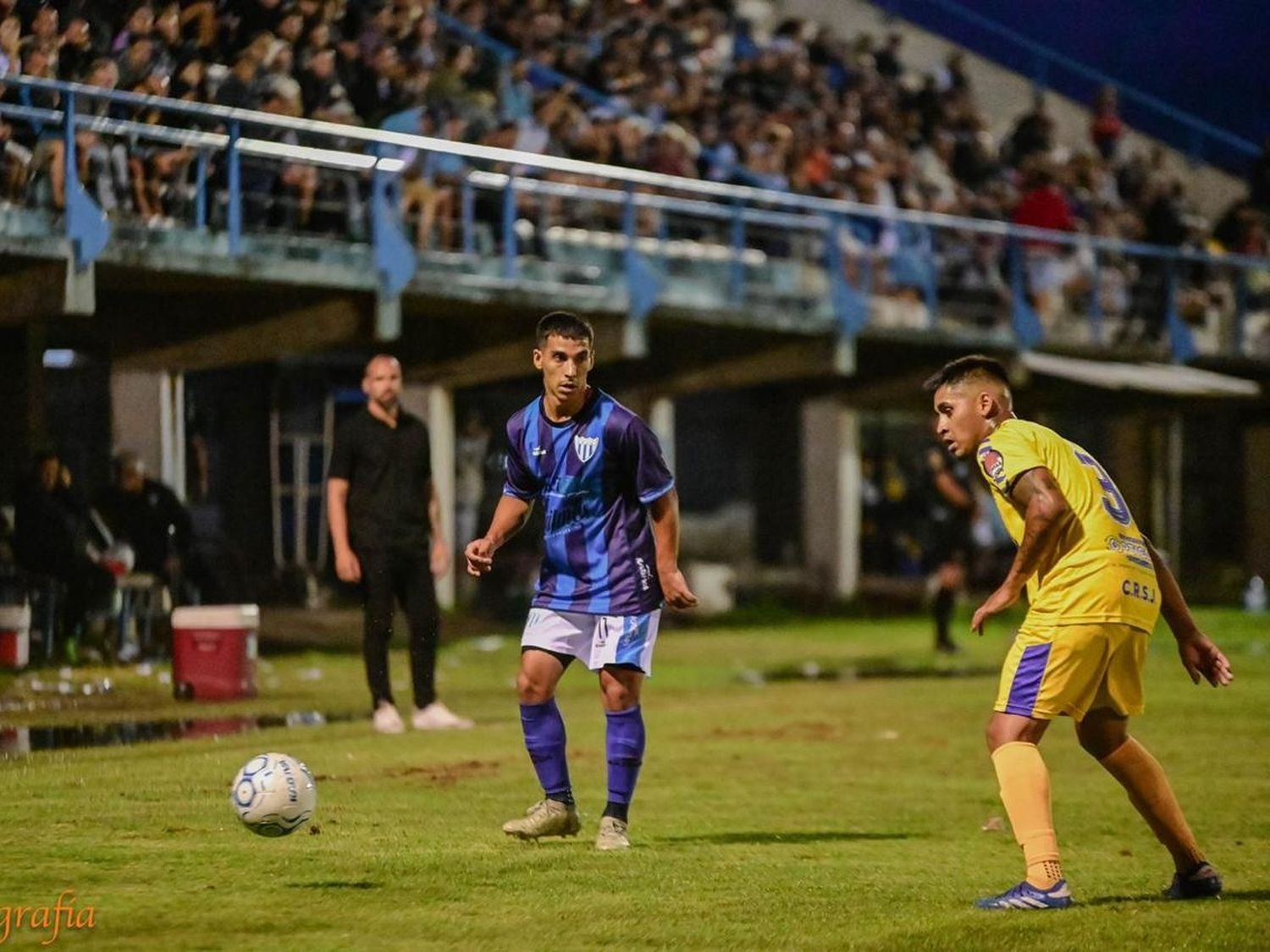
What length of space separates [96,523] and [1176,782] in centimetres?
1044

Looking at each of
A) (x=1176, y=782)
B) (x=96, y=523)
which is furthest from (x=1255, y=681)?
(x=96, y=523)

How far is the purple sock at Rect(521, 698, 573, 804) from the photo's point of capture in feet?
26.2

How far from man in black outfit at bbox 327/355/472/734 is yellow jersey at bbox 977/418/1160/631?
5943 millimetres

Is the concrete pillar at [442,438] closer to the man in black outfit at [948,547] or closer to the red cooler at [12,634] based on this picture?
the man in black outfit at [948,547]

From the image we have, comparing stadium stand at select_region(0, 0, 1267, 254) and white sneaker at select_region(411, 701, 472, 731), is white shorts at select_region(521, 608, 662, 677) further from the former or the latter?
stadium stand at select_region(0, 0, 1267, 254)

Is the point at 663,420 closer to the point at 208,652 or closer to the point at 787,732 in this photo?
the point at 208,652

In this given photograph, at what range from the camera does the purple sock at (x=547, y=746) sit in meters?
8.00

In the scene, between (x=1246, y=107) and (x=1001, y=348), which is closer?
(x=1001, y=348)

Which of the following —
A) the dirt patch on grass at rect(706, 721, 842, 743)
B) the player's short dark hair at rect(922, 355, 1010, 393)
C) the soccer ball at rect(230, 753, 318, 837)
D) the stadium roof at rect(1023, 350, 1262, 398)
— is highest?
the stadium roof at rect(1023, 350, 1262, 398)

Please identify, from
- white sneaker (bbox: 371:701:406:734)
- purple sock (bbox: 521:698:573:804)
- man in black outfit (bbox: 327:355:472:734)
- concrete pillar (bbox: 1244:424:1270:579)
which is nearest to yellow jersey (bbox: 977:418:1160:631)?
purple sock (bbox: 521:698:573:804)

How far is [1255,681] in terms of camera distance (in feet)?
57.0

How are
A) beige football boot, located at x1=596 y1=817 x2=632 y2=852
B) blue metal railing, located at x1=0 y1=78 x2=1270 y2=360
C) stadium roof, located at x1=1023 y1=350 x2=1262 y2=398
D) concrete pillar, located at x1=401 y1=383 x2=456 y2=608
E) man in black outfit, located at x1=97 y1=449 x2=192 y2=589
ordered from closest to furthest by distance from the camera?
beige football boot, located at x1=596 y1=817 x2=632 y2=852 < blue metal railing, located at x1=0 y1=78 x2=1270 y2=360 < man in black outfit, located at x1=97 y1=449 x2=192 y2=589 < concrete pillar, located at x1=401 y1=383 x2=456 y2=608 < stadium roof, located at x1=1023 y1=350 x2=1262 y2=398

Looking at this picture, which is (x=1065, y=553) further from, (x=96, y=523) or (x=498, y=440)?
(x=498, y=440)

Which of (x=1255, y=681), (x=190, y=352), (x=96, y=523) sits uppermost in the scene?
(x=190, y=352)
